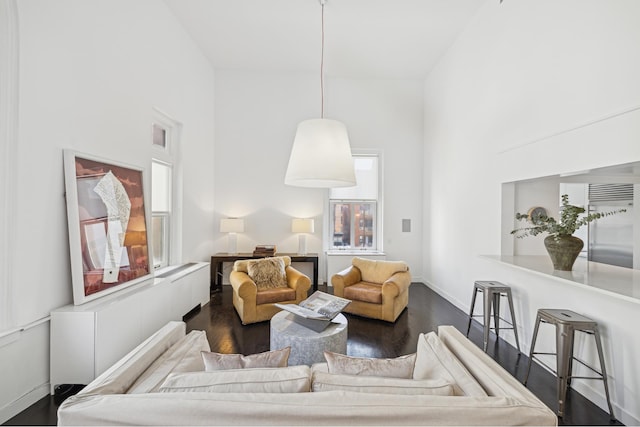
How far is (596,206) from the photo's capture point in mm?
4445

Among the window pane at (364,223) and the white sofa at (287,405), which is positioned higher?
the window pane at (364,223)

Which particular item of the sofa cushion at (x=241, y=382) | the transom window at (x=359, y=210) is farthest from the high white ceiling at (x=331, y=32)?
the sofa cushion at (x=241, y=382)

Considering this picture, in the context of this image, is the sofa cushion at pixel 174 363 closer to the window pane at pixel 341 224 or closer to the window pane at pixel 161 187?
the window pane at pixel 161 187

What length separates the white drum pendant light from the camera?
2879mm

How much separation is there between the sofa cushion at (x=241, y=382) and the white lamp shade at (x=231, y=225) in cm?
456

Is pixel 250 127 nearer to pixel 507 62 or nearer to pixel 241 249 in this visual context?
pixel 241 249

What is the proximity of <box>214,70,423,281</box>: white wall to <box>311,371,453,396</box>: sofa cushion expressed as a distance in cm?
500

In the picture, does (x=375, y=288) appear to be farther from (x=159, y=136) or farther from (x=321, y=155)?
(x=159, y=136)

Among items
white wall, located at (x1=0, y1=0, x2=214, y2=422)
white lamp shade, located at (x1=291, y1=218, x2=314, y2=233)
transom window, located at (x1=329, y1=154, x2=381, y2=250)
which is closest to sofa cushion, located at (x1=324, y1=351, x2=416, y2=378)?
white wall, located at (x1=0, y1=0, x2=214, y2=422)

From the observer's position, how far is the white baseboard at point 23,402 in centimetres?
213

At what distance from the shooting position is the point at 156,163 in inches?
174

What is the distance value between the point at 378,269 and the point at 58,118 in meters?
4.18

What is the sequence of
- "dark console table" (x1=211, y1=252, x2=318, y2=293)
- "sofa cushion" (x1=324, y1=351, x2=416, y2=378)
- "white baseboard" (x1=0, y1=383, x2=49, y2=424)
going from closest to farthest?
"sofa cushion" (x1=324, y1=351, x2=416, y2=378), "white baseboard" (x1=0, y1=383, x2=49, y2=424), "dark console table" (x1=211, y1=252, x2=318, y2=293)

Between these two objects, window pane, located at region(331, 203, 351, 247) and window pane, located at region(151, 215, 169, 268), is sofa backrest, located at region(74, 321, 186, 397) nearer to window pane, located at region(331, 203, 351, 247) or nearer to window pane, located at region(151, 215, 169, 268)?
window pane, located at region(151, 215, 169, 268)
